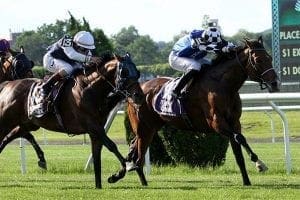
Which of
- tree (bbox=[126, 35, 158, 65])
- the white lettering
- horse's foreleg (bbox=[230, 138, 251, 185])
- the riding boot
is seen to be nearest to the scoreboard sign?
the white lettering

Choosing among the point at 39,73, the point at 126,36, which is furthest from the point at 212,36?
the point at 126,36

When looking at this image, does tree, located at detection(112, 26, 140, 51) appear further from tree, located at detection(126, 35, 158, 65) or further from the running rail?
the running rail

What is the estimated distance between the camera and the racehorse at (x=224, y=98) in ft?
31.6

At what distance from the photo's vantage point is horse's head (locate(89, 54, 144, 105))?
368 inches

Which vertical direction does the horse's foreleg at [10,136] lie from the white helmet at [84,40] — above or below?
below

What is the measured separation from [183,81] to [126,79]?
48.3 inches

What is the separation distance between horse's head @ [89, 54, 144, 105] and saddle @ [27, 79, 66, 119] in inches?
38.4

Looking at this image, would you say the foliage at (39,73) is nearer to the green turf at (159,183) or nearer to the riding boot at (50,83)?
the green turf at (159,183)

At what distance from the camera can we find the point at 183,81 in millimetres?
10336

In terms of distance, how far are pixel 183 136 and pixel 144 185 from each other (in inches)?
96.1

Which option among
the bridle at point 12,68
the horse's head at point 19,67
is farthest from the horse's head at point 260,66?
the bridle at point 12,68

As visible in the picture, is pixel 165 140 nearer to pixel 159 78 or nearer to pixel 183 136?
pixel 183 136

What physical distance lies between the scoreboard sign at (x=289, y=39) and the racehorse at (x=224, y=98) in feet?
24.4

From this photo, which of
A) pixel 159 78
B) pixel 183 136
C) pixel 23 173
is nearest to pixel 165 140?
pixel 183 136
